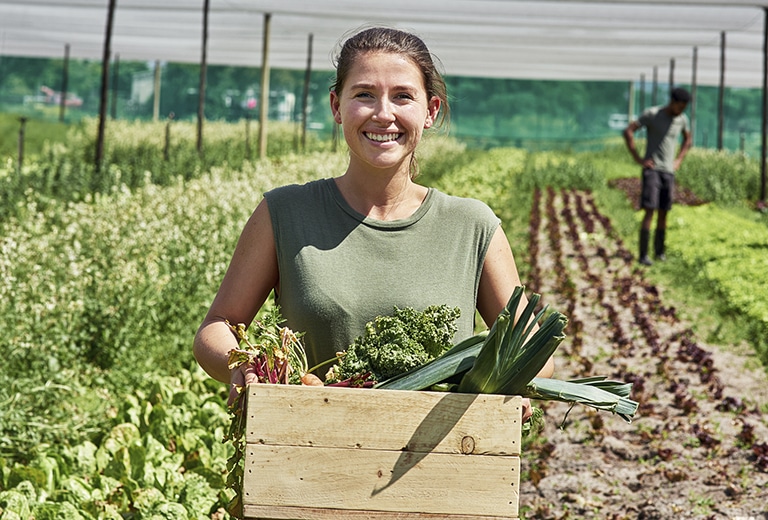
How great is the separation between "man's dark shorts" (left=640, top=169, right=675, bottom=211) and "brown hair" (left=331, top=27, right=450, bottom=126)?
7852mm

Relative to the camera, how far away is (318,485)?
1.55m

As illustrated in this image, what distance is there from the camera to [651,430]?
504 centimetres

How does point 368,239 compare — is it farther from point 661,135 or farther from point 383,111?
point 661,135

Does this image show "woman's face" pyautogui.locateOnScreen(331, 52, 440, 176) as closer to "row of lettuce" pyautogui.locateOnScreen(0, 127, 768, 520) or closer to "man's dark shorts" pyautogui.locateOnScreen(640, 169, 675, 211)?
"row of lettuce" pyautogui.locateOnScreen(0, 127, 768, 520)

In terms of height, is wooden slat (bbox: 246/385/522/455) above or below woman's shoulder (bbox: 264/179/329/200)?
below

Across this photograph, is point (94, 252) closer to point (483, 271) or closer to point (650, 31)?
point (483, 271)

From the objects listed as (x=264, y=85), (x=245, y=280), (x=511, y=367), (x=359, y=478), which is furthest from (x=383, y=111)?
(x=264, y=85)

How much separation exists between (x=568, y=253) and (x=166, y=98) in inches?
1275

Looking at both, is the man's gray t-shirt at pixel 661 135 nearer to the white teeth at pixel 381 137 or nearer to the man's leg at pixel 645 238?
the man's leg at pixel 645 238

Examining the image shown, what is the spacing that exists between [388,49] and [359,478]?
0.80m

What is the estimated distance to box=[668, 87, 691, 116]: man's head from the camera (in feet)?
30.1

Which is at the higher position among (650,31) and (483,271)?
(650,31)

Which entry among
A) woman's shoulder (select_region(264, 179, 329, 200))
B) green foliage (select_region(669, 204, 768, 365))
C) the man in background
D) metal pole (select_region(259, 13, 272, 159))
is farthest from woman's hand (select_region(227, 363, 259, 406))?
metal pole (select_region(259, 13, 272, 159))

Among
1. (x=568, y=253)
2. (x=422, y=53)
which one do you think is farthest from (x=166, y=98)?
(x=422, y=53)
